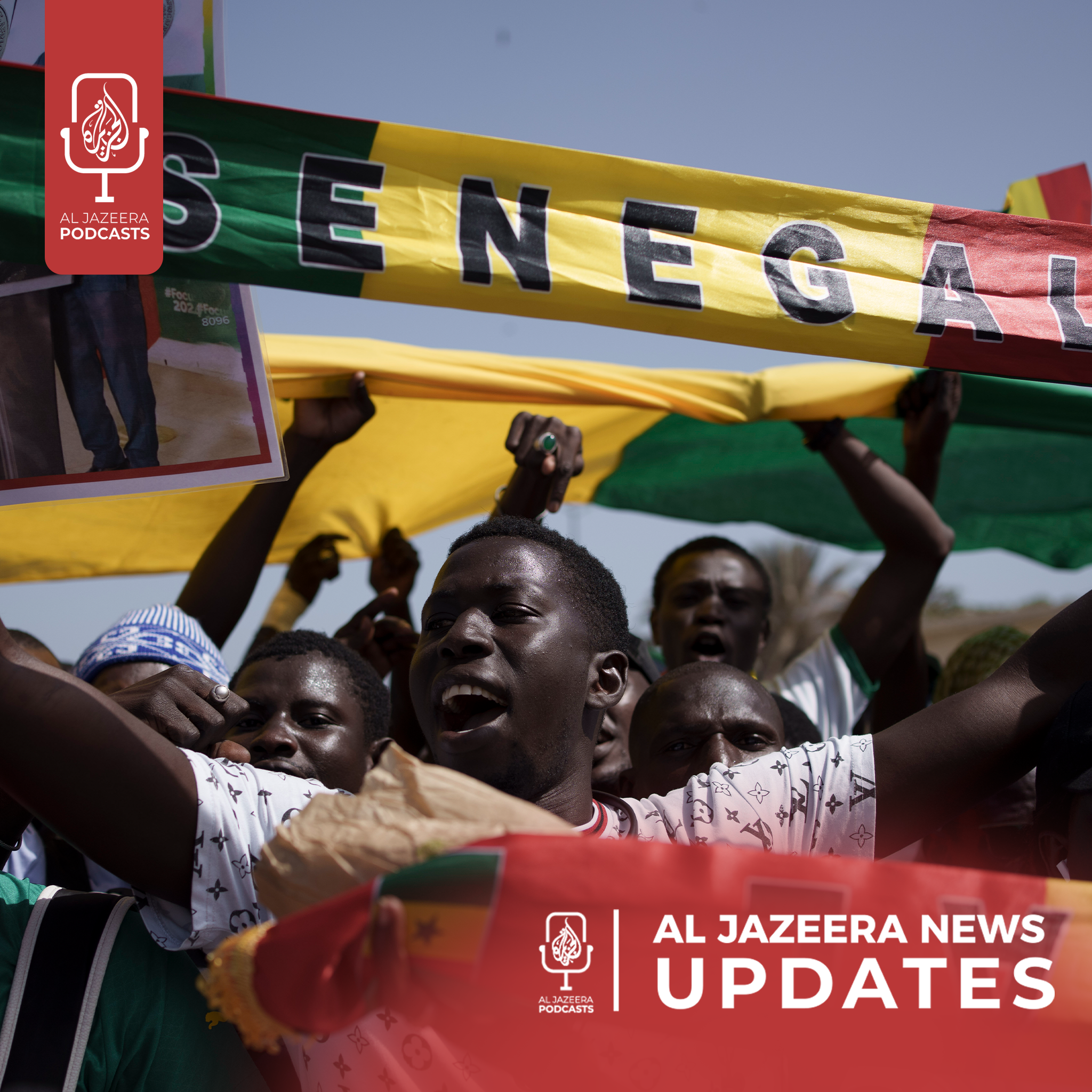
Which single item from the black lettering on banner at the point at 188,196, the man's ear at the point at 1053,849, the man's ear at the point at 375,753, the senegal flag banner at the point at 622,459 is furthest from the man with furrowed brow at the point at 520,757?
the senegal flag banner at the point at 622,459

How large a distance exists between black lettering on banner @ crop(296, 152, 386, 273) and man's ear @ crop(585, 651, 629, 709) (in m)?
0.98

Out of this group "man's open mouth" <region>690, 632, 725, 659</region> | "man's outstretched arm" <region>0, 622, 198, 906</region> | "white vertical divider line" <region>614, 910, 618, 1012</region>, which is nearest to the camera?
"white vertical divider line" <region>614, 910, 618, 1012</region>

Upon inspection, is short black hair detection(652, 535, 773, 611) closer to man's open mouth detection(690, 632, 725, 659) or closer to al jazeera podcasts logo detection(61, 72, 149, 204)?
man's open mouth detection(690, 632, 725, 659)

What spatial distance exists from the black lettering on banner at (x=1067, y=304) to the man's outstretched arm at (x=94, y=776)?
6.92ft

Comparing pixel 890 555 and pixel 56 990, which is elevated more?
pixel 890 555

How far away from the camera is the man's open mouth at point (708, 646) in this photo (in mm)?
3816

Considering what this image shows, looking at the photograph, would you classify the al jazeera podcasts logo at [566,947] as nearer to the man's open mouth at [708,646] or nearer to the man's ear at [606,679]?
the man's ear at [606,679]

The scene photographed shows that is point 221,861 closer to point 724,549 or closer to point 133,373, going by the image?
point 133,373

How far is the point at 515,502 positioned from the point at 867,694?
139 centimetres

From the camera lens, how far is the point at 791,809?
1.77 metres

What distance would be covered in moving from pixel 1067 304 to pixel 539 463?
53.4 inches

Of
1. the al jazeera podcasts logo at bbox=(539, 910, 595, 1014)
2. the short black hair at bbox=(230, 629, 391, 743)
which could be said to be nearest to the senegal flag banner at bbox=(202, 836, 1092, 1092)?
the al jazeera podcasts logo at bbox=(539, 910, 595, 1014)

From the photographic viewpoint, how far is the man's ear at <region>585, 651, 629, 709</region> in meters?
1.99

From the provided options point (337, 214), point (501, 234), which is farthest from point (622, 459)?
point (337, 214)
